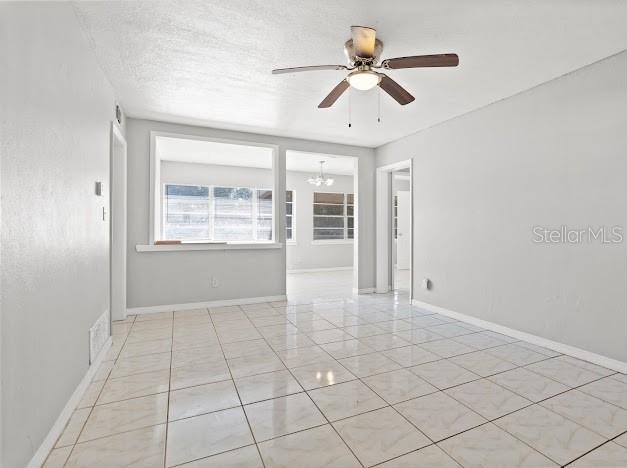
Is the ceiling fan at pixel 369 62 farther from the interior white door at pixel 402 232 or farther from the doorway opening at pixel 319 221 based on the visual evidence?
the interior white door at pixel 402 232

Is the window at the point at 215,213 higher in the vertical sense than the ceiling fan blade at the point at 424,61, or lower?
lower

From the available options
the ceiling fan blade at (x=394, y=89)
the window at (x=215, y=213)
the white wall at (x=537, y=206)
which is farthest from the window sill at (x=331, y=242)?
the ceiling fan blade at (x=394, y=89)

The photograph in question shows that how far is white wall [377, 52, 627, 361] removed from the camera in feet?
8.52

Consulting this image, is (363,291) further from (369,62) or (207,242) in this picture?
(369,62)

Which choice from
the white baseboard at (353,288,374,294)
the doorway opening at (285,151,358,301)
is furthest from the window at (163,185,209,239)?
the white baseboard at (353,288,374,294)

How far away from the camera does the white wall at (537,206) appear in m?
2.60

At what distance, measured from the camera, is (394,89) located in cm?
256

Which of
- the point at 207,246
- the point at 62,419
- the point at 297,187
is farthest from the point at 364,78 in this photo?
the point at 297,187

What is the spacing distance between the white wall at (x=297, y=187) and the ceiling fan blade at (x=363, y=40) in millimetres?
5311

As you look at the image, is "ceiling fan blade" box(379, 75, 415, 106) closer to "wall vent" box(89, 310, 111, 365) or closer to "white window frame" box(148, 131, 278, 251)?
"white window frame" box(148, 131, 278, 251)

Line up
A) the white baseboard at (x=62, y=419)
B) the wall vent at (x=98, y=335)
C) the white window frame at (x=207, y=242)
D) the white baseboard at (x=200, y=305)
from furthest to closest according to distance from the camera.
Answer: the white window frame at (x=207, y=242), the white baseboard at (x=200, y=305), the wall vent at (x=98, y=335), the white baseboard at (x=62, y=419)

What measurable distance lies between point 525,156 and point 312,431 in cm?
315

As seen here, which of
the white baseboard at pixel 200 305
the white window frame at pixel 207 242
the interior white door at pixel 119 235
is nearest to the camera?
the interior white door at pixel 119 235

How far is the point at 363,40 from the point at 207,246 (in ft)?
10.8
